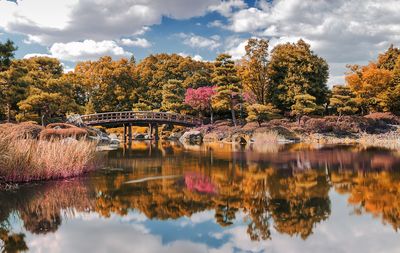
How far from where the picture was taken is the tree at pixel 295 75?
136 feet

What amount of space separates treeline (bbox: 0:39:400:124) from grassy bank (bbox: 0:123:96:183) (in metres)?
16.4

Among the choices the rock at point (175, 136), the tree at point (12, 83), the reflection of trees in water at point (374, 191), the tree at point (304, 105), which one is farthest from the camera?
the rock at point (175, 136)

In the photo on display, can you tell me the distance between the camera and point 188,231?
26.0 ft

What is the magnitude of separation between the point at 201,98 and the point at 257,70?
708cm

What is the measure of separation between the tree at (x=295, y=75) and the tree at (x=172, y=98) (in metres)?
10.7

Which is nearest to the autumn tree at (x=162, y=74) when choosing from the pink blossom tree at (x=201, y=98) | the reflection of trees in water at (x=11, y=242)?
the pink blossom tree at (x=201, y=98)

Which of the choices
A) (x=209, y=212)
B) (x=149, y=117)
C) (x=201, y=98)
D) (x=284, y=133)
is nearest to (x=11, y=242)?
(x=209, y=212)

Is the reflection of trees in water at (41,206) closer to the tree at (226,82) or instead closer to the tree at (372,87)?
the tree at (226,82)

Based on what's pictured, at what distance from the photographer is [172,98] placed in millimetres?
45938

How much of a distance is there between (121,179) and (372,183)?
8452 millimetres

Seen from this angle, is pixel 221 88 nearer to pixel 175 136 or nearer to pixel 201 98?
pixel 201 98

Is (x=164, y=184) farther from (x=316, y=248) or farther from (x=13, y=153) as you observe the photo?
(x=316, y=248)

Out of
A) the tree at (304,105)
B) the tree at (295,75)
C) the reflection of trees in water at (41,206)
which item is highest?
the tree at (295,75)

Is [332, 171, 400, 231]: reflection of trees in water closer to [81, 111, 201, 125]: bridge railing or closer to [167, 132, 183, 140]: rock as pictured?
[81, 111, 201, 125]: bridge railing
